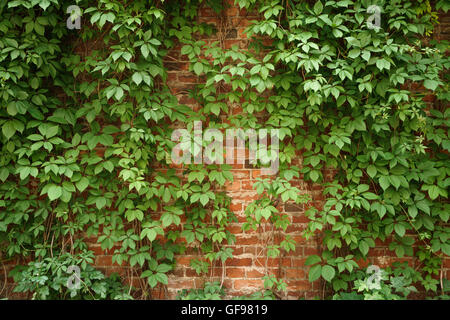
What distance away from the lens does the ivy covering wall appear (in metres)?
2.30

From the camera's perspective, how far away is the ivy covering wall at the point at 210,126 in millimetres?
2297

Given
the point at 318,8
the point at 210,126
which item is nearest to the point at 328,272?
the point at 210,126

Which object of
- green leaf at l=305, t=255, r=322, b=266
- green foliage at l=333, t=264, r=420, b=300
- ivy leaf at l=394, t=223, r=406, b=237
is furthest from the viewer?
green leaf at l=305, t=255, r=322, b=266

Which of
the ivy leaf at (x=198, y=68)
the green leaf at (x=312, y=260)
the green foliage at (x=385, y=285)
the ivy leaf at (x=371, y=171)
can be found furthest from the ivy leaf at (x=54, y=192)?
the ivy leaf at (x=371, y=171)

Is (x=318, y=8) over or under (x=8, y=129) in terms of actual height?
over

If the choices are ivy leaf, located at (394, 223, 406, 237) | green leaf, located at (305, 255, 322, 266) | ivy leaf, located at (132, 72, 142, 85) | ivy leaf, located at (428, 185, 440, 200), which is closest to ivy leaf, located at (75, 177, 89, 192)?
ivy leaf, located at (132, 72, 142, 85)

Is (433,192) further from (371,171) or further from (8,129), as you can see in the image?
(8,129)

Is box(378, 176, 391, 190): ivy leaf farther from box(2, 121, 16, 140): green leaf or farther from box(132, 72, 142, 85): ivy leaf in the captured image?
box(2, 121, 16, 140): green leaf

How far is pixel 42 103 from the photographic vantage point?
2.44 meters

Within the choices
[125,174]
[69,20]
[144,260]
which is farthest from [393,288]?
[69,20]

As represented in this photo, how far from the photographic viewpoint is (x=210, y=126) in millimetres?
2465

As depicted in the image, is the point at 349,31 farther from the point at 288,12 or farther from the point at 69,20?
the point at 69,20

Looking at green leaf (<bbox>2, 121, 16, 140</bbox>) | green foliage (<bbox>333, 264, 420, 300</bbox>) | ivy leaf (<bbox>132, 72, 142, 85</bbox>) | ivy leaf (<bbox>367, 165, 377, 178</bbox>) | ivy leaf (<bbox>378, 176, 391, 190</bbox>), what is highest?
ivy leaf (<bbox>132, 72, 142, 85</bbox>)
